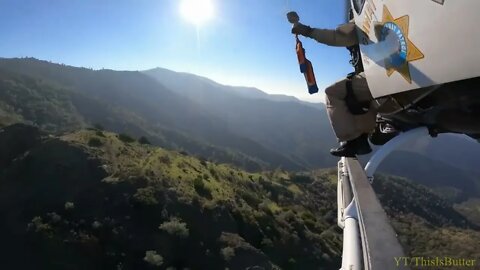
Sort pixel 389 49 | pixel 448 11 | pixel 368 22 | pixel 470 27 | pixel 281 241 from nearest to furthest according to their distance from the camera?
1. pixel 470 27
2. pixel 448 11
3. pixel 389 49
4. pixel 368 22
5. pixel 281 241

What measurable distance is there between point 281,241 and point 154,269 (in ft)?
60.4

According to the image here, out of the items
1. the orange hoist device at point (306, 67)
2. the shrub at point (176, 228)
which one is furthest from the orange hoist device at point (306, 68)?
the shrub at point (176, 228)

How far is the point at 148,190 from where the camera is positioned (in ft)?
148

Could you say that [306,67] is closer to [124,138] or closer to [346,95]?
[346,95]

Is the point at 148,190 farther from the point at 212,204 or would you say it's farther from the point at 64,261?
the point at 64,261

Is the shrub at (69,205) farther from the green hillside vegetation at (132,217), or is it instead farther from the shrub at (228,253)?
the shrub at (228,253)

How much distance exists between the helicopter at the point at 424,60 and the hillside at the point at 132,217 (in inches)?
1131

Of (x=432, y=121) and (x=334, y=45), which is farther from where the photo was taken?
(x=334, y=45)

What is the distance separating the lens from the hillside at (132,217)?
35.9m

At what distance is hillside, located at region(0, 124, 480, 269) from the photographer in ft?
118

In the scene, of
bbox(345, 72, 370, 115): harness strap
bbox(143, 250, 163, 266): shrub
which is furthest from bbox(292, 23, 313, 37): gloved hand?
bbox(143, 250, 163, 266): shrub

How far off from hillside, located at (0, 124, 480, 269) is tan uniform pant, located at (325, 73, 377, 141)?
27.9m

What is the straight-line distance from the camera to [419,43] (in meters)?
2.54

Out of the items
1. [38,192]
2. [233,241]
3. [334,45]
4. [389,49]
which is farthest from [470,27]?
[38,192]
